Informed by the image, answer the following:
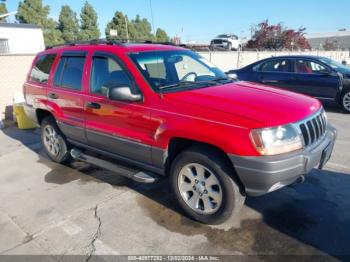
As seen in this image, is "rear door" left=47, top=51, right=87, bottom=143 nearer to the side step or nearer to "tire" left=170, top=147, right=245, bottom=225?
the side step

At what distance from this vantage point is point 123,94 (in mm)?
3455

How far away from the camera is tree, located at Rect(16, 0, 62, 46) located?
105ft

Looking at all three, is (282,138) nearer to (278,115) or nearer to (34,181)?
(278,115)

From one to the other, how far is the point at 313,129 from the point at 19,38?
29123 mm

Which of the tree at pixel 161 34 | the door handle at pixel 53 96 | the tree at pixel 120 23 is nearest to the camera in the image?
the door handle at pixel 53 96

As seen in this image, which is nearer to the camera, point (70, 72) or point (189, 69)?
point (189, 69)

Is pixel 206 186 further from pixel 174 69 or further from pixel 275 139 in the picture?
pixel 174 69

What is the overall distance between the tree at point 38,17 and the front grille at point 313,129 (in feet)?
110

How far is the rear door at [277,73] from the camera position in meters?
9.14

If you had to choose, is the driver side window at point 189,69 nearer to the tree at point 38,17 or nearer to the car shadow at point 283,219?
the car shadow at point 283,219

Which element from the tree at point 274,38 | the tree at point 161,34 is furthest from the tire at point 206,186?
the tree at point 161,34

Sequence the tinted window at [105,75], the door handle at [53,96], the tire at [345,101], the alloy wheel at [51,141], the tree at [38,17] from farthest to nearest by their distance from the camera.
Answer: the tree at [38,17], the tire at [345,101], the alloy wheel at [51,141], the door handle at [53,96], the tinted window at [105,75]

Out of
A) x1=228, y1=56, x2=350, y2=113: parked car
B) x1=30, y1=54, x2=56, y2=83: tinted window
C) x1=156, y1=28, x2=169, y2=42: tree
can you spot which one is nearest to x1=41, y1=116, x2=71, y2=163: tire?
x1=30, y1=54, x2=56, y2=83: tinted window

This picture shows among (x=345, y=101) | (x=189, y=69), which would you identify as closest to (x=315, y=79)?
(x=345, y=101)
